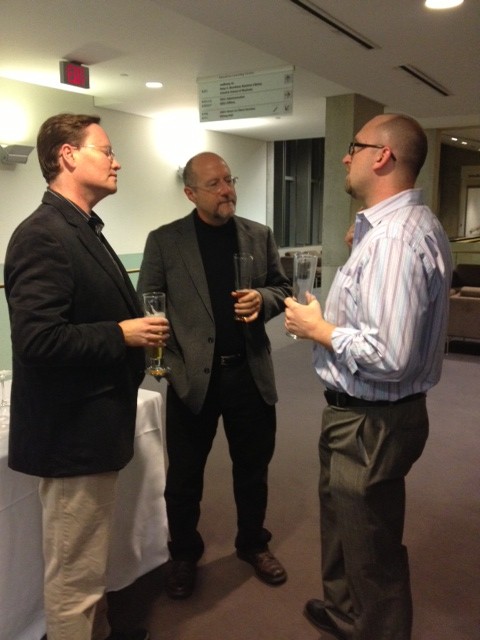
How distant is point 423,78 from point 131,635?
Answer: 4.99 m

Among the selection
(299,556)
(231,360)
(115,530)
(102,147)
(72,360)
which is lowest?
(299,556)

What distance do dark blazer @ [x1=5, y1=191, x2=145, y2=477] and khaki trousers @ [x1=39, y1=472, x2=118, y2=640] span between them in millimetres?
70

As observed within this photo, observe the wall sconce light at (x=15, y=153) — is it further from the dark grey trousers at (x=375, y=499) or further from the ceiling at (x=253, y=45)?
the dark grey trousers at (x=375, y=499)

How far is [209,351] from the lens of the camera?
6.89 feet

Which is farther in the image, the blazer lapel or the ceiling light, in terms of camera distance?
the ceiling light

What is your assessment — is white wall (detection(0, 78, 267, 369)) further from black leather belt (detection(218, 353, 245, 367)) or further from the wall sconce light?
black leather belt (detection(218, 353, 245, 367))

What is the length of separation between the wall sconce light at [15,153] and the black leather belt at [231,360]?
16.8ft

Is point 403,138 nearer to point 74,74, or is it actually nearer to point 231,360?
point 231,360

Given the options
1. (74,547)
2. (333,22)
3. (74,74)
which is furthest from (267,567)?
(74,74)

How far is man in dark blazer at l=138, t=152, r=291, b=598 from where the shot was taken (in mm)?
2119

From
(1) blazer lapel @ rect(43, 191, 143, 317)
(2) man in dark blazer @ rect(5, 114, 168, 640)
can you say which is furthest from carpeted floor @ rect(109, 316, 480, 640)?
(1) blazer lapel @ rect(43, 191, 143, 317)

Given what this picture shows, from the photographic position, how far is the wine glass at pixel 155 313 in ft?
5.57

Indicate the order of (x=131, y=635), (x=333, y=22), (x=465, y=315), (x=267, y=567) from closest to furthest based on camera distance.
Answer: (x=131, y=635) < (x=267, y=567) < (x=333, y=22) < (x=465, y=315)

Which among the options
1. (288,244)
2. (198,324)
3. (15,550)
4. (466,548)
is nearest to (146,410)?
(198,324)
